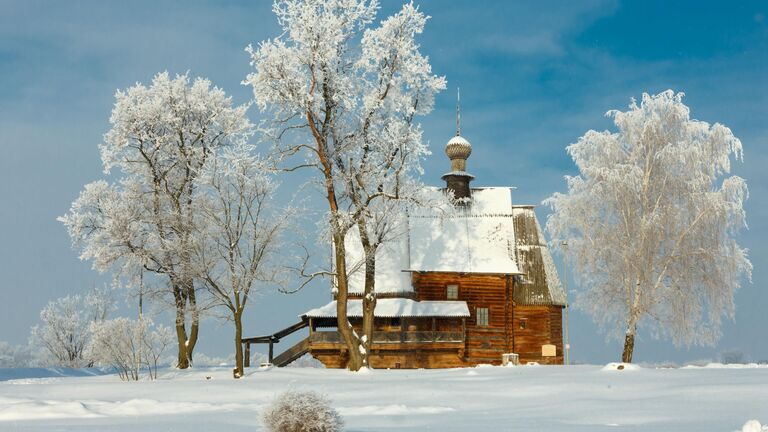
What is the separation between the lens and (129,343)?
27.0 m

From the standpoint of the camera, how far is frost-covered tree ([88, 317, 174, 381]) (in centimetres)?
2675

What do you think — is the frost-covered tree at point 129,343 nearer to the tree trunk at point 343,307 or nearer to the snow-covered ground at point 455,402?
the snow-covered ground at point 455,402

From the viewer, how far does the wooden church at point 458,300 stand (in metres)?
38.2

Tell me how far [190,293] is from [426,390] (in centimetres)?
1559

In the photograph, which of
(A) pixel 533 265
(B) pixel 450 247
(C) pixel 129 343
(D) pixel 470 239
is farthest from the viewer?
(A) pixel 533 265

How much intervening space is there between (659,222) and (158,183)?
21072 mm

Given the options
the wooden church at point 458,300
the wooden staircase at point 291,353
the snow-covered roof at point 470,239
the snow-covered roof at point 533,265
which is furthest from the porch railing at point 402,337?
the snow-covered roof at point 533,265

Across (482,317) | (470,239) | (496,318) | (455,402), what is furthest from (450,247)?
(455,402)

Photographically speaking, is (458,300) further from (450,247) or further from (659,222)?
(659,222)

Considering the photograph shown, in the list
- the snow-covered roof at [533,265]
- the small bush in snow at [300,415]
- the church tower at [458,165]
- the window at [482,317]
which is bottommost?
the small bush in snow at [300,415]

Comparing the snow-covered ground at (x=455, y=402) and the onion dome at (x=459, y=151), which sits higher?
the onion dome at (x=459, y=151)

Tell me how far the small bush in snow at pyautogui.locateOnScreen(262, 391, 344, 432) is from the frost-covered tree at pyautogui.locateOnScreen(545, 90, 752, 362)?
70.0ft

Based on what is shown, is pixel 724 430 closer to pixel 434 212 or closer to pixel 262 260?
pixel 262 260

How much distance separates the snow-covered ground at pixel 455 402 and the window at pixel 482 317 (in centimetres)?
1566
